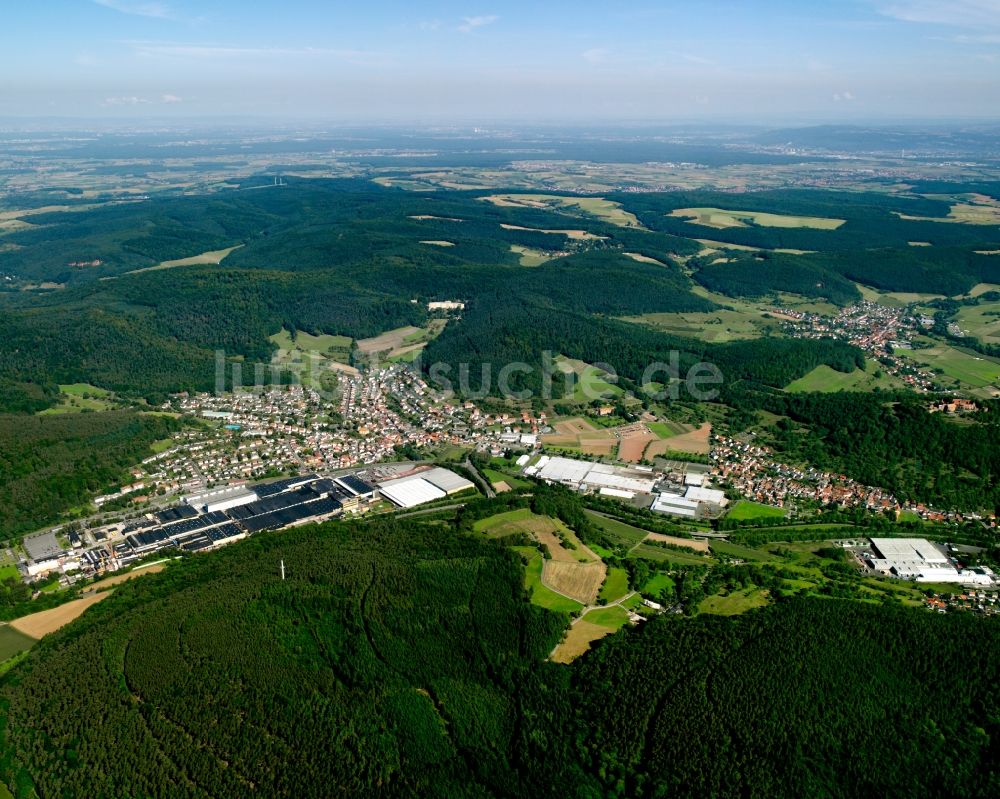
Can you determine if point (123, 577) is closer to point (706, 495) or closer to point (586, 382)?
point (706, 495)

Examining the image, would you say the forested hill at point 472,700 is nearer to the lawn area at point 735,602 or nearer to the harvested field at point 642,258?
the lawn area at point 735,602

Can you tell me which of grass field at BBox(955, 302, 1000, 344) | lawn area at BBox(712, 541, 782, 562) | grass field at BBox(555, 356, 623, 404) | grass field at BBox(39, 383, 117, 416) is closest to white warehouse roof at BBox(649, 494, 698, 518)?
lawn area at BBox(712, 541, 782, 562)

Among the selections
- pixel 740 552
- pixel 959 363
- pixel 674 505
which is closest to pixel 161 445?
pixel 674 505

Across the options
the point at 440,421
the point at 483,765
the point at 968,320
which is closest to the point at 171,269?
the point at 440,421

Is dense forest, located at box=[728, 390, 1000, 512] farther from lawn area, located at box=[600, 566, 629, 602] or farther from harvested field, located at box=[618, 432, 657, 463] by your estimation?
lawn area, located at box=[600, 566, 629, 602]

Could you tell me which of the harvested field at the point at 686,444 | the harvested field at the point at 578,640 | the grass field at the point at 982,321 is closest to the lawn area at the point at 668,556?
the harvested field at the point at 578,640

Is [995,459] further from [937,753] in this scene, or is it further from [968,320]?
[968,320]
